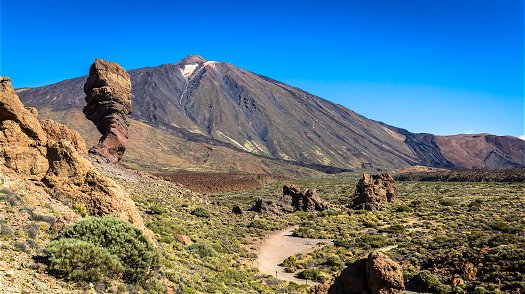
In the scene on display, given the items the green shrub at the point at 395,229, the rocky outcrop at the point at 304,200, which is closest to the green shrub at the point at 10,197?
the green shrub at the point at 395,229

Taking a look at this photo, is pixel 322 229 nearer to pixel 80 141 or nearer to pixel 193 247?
pixel 193 247

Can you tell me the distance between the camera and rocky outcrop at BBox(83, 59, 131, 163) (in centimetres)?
3772

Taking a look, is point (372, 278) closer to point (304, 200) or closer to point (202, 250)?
point (202, 250)

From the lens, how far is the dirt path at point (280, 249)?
76.2 feet

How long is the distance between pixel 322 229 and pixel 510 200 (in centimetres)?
2646

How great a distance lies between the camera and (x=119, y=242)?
36.9 feet

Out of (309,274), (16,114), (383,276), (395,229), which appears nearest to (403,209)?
(395,229)

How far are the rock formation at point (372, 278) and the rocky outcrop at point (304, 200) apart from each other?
30912mm

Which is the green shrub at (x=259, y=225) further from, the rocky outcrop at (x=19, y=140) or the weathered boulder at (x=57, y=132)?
the rocky outcrop at (x=19, y=140)

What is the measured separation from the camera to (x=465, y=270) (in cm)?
2031

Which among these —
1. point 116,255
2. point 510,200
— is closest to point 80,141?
point 116,255

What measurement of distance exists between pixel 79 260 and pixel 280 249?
21288 mm

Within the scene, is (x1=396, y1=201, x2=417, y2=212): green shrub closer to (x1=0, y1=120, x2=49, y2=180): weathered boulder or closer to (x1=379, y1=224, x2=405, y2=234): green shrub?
(x1=379, y1=224, x2=405, y2=234): green shrub

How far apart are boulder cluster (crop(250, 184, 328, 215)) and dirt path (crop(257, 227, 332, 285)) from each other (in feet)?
22.8
